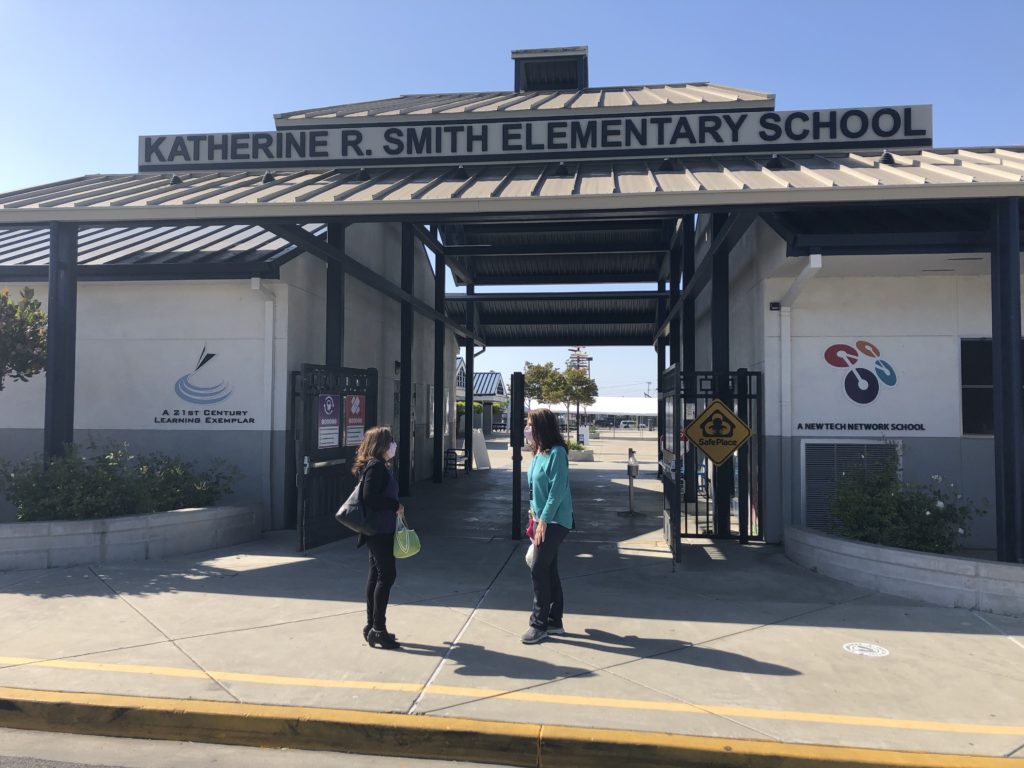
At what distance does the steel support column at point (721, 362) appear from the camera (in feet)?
30.9

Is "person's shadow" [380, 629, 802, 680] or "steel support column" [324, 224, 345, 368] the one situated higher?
"steel support column" [324, 224, 345, 368]

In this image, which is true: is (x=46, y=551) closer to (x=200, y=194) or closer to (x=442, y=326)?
(x=200, y=194)

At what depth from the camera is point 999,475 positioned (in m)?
6.60

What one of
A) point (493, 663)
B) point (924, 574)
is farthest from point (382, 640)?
point (924, 574)

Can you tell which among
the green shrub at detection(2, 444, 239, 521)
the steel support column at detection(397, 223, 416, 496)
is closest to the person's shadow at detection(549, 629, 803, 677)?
the green shrub at detection(2, 444, 239, 521)

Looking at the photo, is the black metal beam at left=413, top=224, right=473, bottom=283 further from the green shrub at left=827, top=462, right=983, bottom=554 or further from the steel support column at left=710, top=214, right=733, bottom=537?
the green shrub at left=827, top=462, right=983, bottom=554

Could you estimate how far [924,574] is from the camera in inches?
254

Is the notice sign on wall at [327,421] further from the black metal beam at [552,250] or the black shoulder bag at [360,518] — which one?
the black metal beam at [552,250]

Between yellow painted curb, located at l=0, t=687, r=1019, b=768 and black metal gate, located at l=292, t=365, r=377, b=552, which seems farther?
black metal gate, located at l=292, t=365, r=377, b=552

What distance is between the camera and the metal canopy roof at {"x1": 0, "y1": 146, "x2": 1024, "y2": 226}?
6.62 meters

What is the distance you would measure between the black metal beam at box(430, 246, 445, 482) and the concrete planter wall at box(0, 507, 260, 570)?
29.2ft

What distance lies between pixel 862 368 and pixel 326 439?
7.13 m

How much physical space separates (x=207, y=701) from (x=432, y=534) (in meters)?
5.70

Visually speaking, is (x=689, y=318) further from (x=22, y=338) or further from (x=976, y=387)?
(x=22, y=338)
